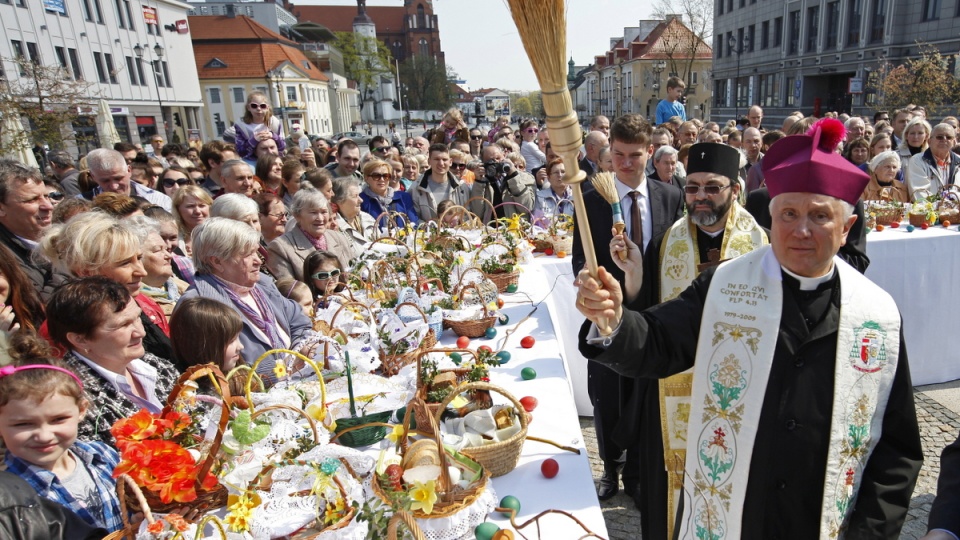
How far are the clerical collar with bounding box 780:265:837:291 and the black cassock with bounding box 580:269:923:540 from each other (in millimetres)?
17

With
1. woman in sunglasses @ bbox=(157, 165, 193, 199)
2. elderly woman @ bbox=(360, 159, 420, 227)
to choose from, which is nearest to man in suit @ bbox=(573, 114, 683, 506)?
elderly woman @ bbox=(360, 159, 420, 227)

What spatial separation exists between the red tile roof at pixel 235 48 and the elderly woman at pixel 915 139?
5238cm

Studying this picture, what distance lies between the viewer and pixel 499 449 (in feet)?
6.73

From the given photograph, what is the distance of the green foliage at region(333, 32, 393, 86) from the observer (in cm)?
6575

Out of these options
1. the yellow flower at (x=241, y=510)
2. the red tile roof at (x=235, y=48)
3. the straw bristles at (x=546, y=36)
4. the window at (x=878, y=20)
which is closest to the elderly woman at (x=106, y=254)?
the yellow flower at (x=241, y=510)

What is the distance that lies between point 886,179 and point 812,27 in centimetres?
3076

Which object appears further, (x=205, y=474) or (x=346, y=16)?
(x=346, y=16)

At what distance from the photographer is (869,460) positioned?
5.97ft

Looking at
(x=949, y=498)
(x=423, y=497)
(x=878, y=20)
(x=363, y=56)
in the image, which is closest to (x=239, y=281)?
(x=423, y=497)

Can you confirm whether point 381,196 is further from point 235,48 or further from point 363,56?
point 363,56

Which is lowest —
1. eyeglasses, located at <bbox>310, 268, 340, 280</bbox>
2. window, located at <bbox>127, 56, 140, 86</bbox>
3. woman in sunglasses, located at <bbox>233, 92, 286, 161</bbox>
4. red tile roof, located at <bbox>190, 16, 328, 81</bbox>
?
eyeglasses, located at <bbox>310, 268, 340, 280</bbox>

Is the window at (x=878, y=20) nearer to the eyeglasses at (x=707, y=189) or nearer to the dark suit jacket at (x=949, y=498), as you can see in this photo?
the eyeglasses at (x=707, y=189)

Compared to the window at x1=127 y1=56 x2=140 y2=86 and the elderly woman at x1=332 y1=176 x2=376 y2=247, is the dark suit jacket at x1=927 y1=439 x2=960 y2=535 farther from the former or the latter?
the window at x1=127 y1=56 x2=140 y2=86

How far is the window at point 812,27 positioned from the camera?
2964cm
